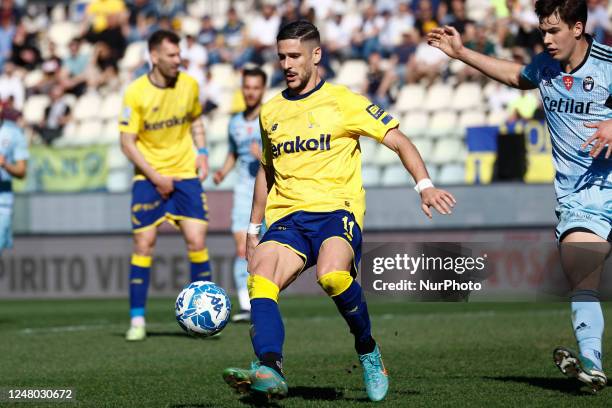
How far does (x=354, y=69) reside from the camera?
63.0ft

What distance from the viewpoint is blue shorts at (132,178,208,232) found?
10953 millimetres

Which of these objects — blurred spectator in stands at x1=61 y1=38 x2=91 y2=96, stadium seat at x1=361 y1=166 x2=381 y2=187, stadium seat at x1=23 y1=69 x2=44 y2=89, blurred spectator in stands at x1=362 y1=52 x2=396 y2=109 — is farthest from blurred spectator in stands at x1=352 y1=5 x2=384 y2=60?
stadium seat at x1=23 y1=69 x2=44 y2=89

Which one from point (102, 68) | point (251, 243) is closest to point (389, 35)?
point (102, 68)

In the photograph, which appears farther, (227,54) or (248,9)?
(248,9)

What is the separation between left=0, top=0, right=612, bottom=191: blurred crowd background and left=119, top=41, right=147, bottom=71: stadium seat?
0.13 ft

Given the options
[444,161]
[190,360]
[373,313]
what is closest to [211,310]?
[190,360]

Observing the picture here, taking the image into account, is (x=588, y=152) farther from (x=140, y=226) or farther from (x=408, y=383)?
(x=140, y=226)

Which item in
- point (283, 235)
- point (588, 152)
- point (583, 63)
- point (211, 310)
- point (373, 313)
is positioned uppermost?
point (583, 63)

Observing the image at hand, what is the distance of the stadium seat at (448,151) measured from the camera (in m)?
16.1

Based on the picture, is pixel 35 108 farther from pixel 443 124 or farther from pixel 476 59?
pixel 476 59

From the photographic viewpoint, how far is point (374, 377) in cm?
663

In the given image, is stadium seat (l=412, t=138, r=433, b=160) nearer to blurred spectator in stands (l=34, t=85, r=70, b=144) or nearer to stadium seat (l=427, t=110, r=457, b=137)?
stadium seat (l=427, t=110, r=457, b=137)

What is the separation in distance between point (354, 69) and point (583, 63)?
12.5 meters

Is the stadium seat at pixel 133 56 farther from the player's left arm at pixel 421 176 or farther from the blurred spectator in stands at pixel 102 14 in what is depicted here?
the player's left arm at pixel 421 176
